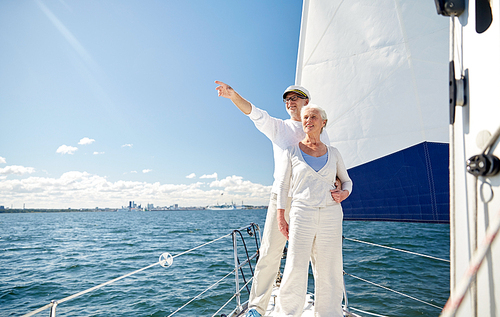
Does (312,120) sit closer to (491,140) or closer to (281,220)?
(281,220)

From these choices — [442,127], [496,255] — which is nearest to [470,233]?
[496,255]

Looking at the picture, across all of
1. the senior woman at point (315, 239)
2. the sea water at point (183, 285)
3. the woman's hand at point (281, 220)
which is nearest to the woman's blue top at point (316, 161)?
the senior woman at point (315, 239)

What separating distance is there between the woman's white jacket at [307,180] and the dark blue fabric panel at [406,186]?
1.21m

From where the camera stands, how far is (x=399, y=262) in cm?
655

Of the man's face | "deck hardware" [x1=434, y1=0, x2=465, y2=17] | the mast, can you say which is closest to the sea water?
the man's face

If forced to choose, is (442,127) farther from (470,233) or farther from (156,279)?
(156,279)

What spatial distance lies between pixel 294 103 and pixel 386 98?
132cm

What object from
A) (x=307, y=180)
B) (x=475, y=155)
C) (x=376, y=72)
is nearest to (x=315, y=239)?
(x=307, y=180)

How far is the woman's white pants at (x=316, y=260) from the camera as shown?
4.50 ft

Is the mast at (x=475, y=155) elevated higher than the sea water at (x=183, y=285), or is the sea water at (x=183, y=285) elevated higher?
the mast at (x=475, y=155)

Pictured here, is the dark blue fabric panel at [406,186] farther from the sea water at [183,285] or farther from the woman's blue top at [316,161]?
the sea water at [183,285]

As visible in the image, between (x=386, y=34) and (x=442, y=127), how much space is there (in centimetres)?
106

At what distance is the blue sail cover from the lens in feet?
7.79

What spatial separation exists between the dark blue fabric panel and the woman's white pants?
1.33 m
